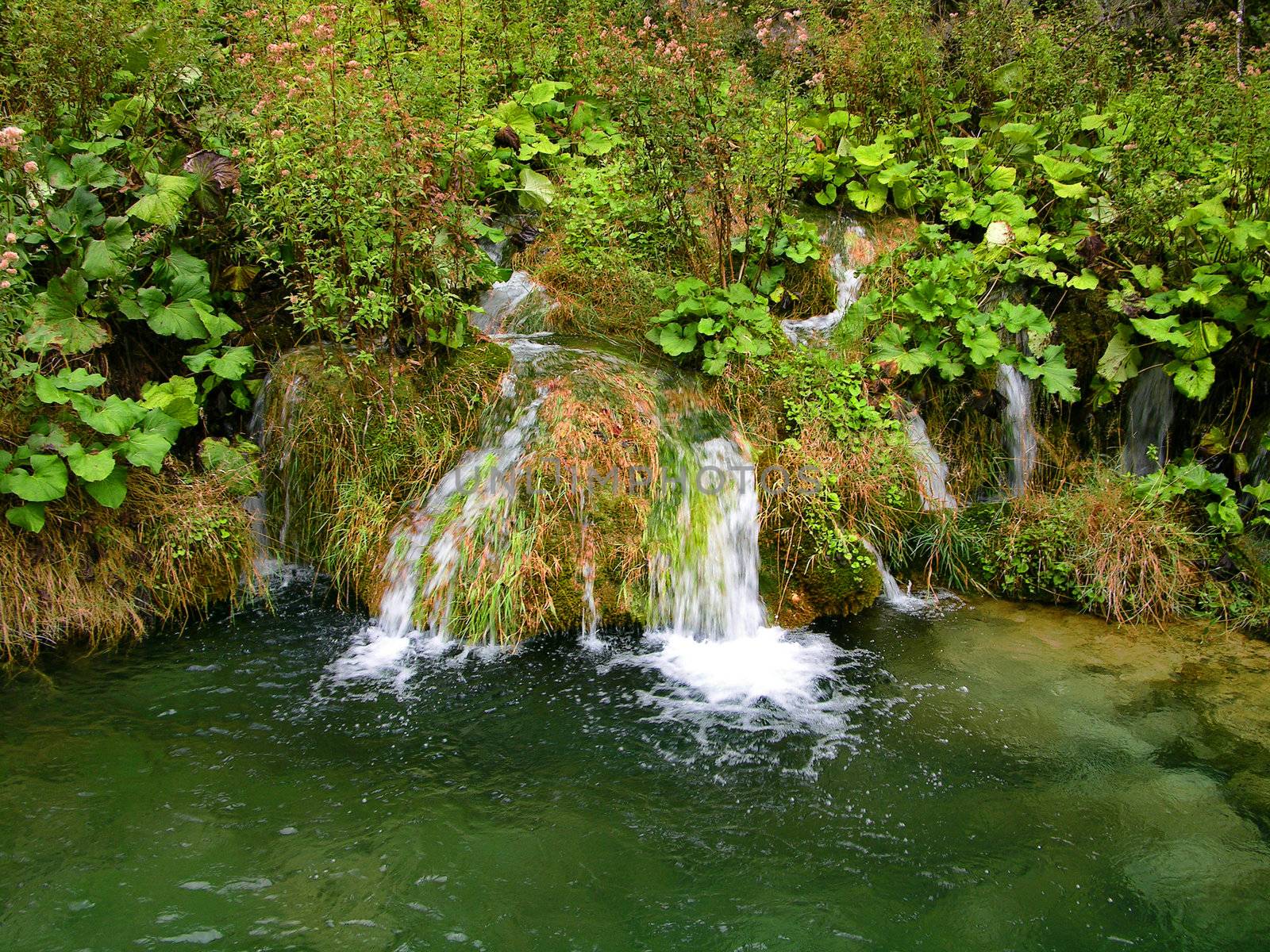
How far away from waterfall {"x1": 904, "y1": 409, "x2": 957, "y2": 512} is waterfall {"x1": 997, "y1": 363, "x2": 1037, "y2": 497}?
17.3 inches

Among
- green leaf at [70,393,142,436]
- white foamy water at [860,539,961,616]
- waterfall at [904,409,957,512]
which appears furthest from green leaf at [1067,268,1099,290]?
green leaf at [70,393,142,436]

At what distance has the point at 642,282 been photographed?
5.98 meters

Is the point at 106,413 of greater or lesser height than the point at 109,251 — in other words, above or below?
below

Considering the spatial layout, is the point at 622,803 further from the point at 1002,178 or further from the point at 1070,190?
the point at 1002,178

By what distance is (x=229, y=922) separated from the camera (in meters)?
2.70

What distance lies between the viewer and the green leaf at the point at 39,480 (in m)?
4.32

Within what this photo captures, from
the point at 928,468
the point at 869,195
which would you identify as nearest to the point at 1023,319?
the point at 928,468

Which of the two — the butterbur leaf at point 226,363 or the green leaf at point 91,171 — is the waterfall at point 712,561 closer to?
the butterbur leaf at point 226,363

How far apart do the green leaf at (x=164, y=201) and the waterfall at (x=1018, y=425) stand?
521cm

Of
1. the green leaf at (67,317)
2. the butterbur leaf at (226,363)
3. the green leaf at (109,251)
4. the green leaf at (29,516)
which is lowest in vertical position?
the green leaf at (29,516)

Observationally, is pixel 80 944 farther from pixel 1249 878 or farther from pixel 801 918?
pixel 1249 878

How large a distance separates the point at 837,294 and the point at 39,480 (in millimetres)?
5102

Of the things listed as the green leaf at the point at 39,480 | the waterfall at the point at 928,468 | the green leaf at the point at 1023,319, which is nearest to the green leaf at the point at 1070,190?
the green leaf at the point at 1023,319

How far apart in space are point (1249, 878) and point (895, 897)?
4.18 feet
